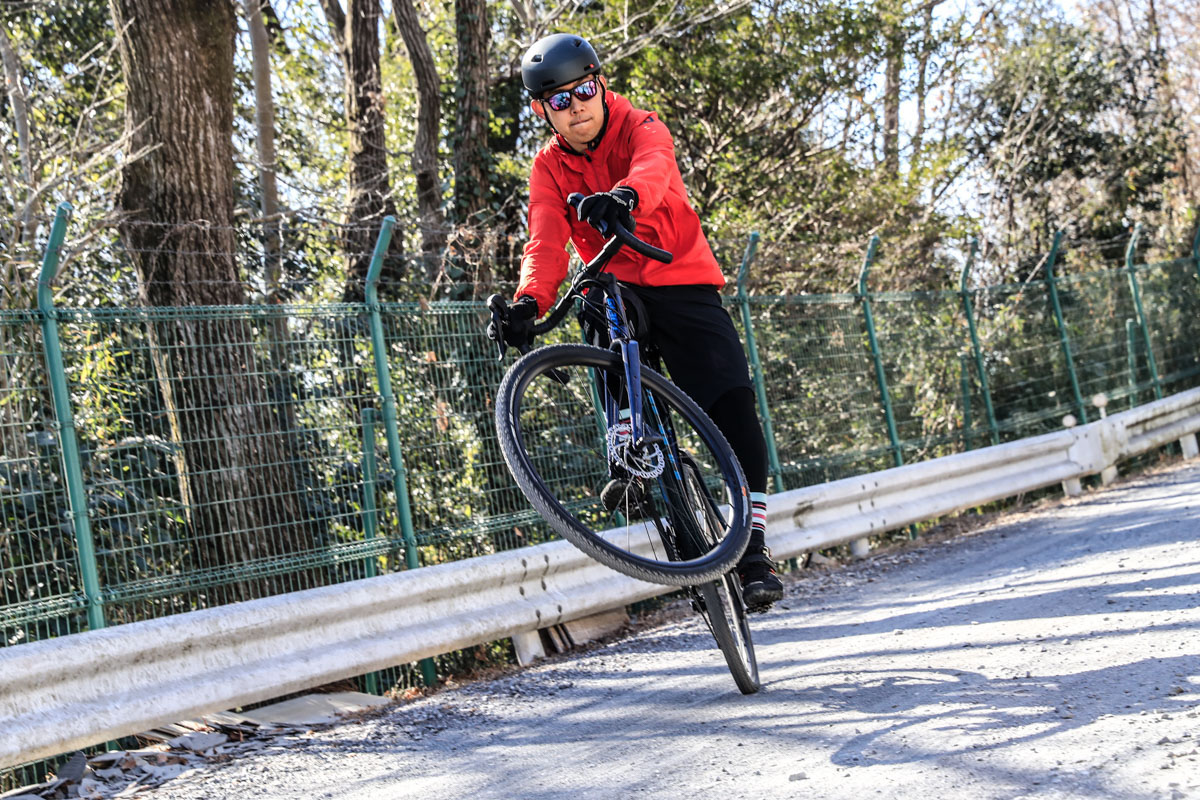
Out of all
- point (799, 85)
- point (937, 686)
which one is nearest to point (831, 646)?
point (937, 686)

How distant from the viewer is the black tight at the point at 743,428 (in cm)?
436

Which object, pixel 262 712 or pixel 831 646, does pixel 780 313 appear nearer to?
pixel 831 646

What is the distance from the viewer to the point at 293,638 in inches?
195

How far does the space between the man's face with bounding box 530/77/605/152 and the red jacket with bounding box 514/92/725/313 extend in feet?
0.25

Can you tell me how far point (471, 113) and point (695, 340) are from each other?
27.2 ft

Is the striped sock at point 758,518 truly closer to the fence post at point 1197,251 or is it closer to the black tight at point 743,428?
the black tight at point 743,428

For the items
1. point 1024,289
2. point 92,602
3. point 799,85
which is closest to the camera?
point 92,602

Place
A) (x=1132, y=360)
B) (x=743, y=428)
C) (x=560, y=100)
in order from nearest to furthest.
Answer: (x=560, y=100), (x=743, y=428), (x=1132, y=360)

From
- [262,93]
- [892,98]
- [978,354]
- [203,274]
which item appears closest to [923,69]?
[892,98]

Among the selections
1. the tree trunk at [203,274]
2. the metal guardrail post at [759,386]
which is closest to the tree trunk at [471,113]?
the metal guardrail post at [759,386]

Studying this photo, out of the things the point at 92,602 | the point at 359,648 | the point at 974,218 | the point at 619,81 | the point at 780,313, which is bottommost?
the point at 359,648

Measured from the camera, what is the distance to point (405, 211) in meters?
14.1

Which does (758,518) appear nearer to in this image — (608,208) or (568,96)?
(608,208)

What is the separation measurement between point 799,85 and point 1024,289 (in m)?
4.41
